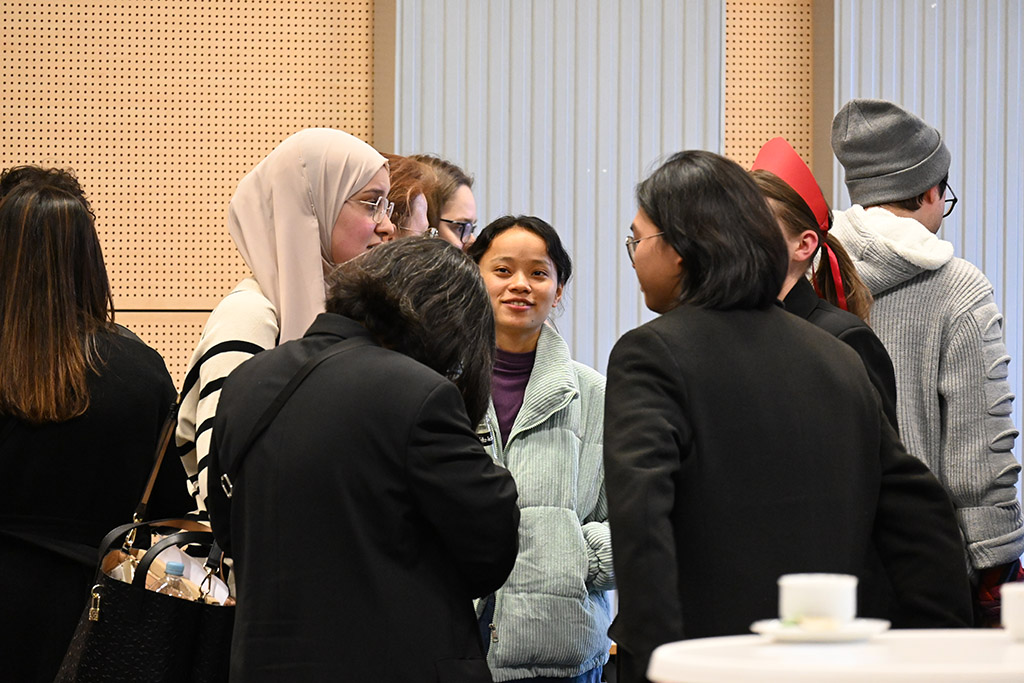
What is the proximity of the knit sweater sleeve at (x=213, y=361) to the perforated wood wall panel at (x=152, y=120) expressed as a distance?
1897mm

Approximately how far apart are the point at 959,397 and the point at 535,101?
202 cm

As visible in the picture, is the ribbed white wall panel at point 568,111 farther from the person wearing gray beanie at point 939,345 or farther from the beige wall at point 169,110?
the person wearing gray beanie at point 939,345

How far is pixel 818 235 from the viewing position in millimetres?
2494

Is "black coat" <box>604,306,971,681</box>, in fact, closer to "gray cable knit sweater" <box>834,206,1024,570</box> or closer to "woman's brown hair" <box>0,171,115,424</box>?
"gray cable knit sweater" <box>834,206,1024,570</box>

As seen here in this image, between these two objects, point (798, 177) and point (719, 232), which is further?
point (798, 177)

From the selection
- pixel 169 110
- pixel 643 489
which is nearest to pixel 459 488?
pixel 643 489

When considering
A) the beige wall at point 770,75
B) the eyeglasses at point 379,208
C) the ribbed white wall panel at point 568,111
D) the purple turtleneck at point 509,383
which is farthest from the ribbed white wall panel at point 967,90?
the eyeglasses at point 379,208

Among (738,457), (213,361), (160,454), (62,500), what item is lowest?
(62,500)

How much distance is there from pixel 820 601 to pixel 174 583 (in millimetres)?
1510

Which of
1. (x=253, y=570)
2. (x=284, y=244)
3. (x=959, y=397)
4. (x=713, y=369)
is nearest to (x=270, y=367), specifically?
(x=253, y=570)

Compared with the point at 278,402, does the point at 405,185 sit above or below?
above

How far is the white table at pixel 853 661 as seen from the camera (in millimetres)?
766

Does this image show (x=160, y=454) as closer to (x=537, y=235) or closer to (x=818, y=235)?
(x=537, y=235)

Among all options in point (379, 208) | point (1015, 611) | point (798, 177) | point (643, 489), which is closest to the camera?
point (1015, 611)
